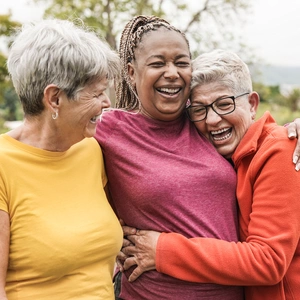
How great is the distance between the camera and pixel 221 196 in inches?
88.0

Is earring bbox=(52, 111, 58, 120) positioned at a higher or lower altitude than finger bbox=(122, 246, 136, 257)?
higher

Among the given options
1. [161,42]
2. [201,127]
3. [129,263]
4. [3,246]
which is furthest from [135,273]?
[161,42]

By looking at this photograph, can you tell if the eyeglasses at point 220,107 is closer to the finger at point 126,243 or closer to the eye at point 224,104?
the eye at point 224,104

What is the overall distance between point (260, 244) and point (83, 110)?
99cm

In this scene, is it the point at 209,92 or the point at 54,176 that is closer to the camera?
the point at 54,176

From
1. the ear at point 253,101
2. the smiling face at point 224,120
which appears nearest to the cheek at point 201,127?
the smiling face at point 224,120

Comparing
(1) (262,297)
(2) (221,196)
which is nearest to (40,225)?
(2) (221,196)

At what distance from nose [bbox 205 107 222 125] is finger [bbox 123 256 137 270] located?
79 centimetres

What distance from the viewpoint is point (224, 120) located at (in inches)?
93.1

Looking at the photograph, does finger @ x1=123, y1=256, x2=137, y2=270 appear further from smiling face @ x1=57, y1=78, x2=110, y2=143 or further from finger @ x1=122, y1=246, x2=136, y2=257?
smiling face @ x1=57, y1=78, x2=110, y2=143

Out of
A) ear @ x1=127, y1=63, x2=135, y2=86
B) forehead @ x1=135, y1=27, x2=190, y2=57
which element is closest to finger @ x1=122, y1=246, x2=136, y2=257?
ear @ x1=127, y1=63, x2=135, y2=86

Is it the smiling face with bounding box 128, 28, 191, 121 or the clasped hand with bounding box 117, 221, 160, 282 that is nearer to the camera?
the clasped hand with bounding box 117, 221, 160, 282

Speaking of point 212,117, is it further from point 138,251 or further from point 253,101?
point 138,251

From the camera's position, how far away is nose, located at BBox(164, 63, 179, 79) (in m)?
2.30
